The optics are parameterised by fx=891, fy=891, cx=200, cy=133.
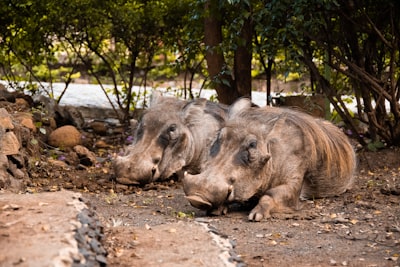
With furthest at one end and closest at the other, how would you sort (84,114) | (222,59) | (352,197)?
1. (84,114)
2. (222,59)
3. (352,197)

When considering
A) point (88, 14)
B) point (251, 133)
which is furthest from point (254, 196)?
point (88, 14)

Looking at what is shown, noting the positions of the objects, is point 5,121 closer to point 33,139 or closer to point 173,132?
point 33,139

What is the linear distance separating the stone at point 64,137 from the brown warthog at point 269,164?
3.24 meters

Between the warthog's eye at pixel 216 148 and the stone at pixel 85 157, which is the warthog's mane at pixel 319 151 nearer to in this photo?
the warthog's eye at pixel 216 148

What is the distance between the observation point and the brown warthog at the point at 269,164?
21.8ft

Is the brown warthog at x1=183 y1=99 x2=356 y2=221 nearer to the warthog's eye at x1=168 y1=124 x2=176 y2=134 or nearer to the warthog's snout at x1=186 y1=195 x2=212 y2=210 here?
the warthog's snout at x1=186 y1=195 x2=212 y2=210

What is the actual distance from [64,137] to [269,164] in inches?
155

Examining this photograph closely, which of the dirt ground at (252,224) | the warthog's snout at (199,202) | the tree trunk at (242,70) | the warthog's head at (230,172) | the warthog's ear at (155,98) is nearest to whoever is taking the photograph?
the dirt ground at (252,224)

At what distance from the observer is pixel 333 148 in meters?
7.64

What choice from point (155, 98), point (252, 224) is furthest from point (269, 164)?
point (155, 98)

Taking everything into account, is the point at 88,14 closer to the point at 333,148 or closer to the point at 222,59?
the point at 222,59

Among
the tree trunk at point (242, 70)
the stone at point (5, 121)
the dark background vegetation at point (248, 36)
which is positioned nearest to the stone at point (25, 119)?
the stone at point (5, 121)

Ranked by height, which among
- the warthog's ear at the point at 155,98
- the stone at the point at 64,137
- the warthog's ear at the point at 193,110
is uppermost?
the warthog's ear at the point at 155,98

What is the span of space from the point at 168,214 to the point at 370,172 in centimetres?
283
